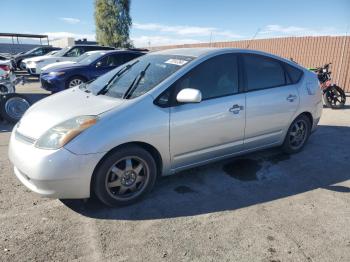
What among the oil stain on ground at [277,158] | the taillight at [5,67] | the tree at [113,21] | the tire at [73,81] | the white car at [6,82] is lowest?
the oil stain on ground at [277,158]

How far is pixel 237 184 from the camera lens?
4.15 metres

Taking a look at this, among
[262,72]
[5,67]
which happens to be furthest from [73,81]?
[262,72]

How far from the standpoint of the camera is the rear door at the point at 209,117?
3.67 m

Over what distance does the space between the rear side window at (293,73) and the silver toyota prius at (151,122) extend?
2 centimetres

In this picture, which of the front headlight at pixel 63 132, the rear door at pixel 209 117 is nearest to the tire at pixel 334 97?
the rear door at pixel 209 117

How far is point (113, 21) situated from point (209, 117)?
103 ft

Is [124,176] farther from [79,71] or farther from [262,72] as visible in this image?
[79,71]

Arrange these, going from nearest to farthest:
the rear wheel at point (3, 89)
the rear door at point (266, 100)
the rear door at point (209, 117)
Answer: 1. the rear door at point (209, 117)
2. the rear door at point (266, 100)
3. the rear wheel at point (3, 89)

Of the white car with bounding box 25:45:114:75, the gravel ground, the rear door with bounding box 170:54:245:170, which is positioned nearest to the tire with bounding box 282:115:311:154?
the gravel ground

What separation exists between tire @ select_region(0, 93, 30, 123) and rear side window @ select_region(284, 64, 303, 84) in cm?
560

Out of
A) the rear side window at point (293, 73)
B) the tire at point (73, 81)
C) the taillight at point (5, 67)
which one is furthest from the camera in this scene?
the tire at point (73, 81)

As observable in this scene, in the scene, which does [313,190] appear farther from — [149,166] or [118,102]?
[118,102]

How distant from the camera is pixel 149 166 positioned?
3568 mm

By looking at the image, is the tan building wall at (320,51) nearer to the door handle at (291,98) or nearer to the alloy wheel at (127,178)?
the door handle at (291,98)
